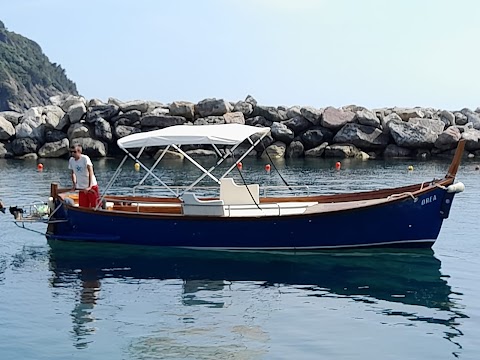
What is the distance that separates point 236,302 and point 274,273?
224 centimetres

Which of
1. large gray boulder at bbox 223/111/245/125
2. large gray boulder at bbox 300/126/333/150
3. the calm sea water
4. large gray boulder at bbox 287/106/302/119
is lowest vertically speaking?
the calm sea water

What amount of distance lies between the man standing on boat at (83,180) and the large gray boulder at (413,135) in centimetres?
3521

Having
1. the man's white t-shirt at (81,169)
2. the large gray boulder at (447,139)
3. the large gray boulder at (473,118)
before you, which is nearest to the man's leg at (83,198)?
the man's white t-shirt at (81,169)

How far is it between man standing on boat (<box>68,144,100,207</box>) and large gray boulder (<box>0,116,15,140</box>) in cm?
3644

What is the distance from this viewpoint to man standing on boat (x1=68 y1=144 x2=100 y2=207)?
1745cm

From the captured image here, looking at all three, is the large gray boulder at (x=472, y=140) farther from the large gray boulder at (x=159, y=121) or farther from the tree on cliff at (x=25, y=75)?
the tree on cliff at (x=25, y=75)

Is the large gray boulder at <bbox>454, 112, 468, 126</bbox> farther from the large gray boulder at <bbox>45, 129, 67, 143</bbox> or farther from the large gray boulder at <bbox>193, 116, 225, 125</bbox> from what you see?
the large gray boulder at <bbox>45, 129, 67, 143</bbox>

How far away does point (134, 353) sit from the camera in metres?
10.5

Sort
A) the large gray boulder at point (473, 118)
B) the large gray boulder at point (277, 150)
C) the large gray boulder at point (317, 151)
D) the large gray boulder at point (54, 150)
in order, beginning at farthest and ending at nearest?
the large gray boulder at point (473, 118)
the large gray boulder at point (54, 150)
the large gray boulder at point (317, 151)
the large gray boulder at point (277, 150)

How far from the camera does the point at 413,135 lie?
49.7m

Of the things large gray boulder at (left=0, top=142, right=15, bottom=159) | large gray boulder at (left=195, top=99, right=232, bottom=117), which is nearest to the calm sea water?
large gray boulder at (left=0, top=142, right=15, bottom=159)

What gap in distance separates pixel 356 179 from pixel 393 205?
1893 centimetres

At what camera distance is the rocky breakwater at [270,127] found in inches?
1965

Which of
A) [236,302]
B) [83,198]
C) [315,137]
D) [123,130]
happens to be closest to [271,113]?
[315,137]
